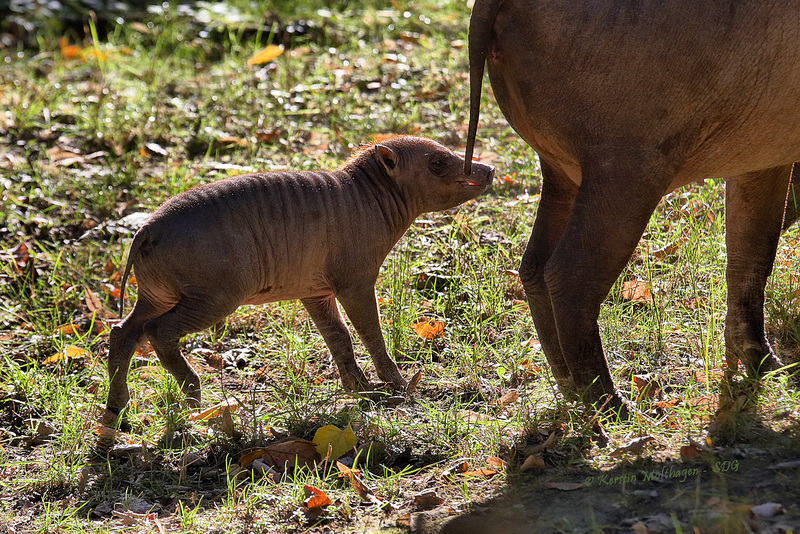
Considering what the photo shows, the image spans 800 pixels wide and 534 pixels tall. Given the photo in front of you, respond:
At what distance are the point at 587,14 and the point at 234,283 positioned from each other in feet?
6.75

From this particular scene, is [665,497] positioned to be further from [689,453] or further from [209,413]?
[209,413]

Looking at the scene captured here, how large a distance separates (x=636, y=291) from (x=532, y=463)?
174 centimetres

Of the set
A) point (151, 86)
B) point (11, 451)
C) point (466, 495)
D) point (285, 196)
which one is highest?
point (151, 86)

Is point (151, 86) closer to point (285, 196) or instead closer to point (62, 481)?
point (285, 196)

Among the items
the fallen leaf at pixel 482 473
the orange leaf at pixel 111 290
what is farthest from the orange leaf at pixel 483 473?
the orange leaf at pixel 111 290

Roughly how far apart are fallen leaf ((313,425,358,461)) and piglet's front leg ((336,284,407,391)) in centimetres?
70

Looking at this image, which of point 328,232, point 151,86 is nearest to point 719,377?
point 328,232

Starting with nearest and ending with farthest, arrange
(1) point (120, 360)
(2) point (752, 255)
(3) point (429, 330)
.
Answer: (2) point (752, 255) < (1) point (120, 360) < (3) point (429, 330)

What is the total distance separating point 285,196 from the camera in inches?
181

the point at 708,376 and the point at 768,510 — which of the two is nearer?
the point at 768,510

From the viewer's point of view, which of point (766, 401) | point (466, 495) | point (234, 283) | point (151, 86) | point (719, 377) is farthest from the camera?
point (151, 86)

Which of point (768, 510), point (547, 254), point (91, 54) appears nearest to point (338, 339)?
point (547, 254)

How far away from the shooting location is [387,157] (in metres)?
4.89

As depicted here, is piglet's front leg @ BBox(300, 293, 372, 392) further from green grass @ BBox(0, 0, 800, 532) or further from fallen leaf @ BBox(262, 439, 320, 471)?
fallen leaf @ BBox(262, 439, 320, 471)
